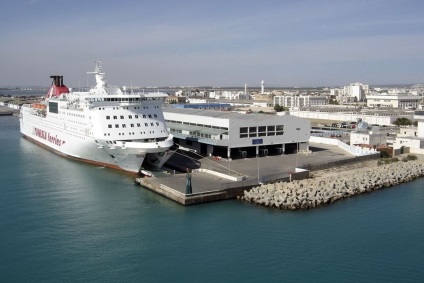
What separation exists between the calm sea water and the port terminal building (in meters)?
6.26

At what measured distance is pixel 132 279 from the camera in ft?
36.1

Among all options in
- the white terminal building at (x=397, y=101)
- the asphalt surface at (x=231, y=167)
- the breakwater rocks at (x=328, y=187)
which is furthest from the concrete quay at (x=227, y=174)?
the white terminal building at (x=397, y=101)

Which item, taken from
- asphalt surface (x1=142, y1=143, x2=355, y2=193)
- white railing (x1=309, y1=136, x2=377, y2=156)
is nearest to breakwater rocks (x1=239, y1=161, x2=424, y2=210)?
asphalt surface (x1=142, y1=143, x2=355, y2=193)

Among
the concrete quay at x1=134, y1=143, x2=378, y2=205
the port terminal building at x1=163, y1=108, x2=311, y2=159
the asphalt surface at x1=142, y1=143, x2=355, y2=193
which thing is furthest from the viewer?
the port terminal building at x1=163, y1=108, x2=311, y2=159

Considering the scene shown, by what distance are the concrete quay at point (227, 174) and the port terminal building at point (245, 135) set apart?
0.83 metres

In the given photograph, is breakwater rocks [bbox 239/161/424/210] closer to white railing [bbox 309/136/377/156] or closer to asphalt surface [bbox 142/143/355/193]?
asphalt surface [bbox 142/143/355/193]

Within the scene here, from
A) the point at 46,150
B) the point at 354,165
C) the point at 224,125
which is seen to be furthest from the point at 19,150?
the point at 354,165

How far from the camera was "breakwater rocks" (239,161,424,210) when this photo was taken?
1634cm

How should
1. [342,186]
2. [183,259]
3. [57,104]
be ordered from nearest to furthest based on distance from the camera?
[183,259]
[342,186]
[57,104]

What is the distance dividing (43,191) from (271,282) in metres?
11.4

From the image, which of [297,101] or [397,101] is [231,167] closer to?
[397,101]

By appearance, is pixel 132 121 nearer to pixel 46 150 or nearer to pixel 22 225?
pixel 22 225

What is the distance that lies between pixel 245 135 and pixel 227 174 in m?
4.56

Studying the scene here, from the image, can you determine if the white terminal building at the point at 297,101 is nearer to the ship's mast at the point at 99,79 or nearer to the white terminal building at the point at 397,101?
the white terminal building at the point at 397,101
